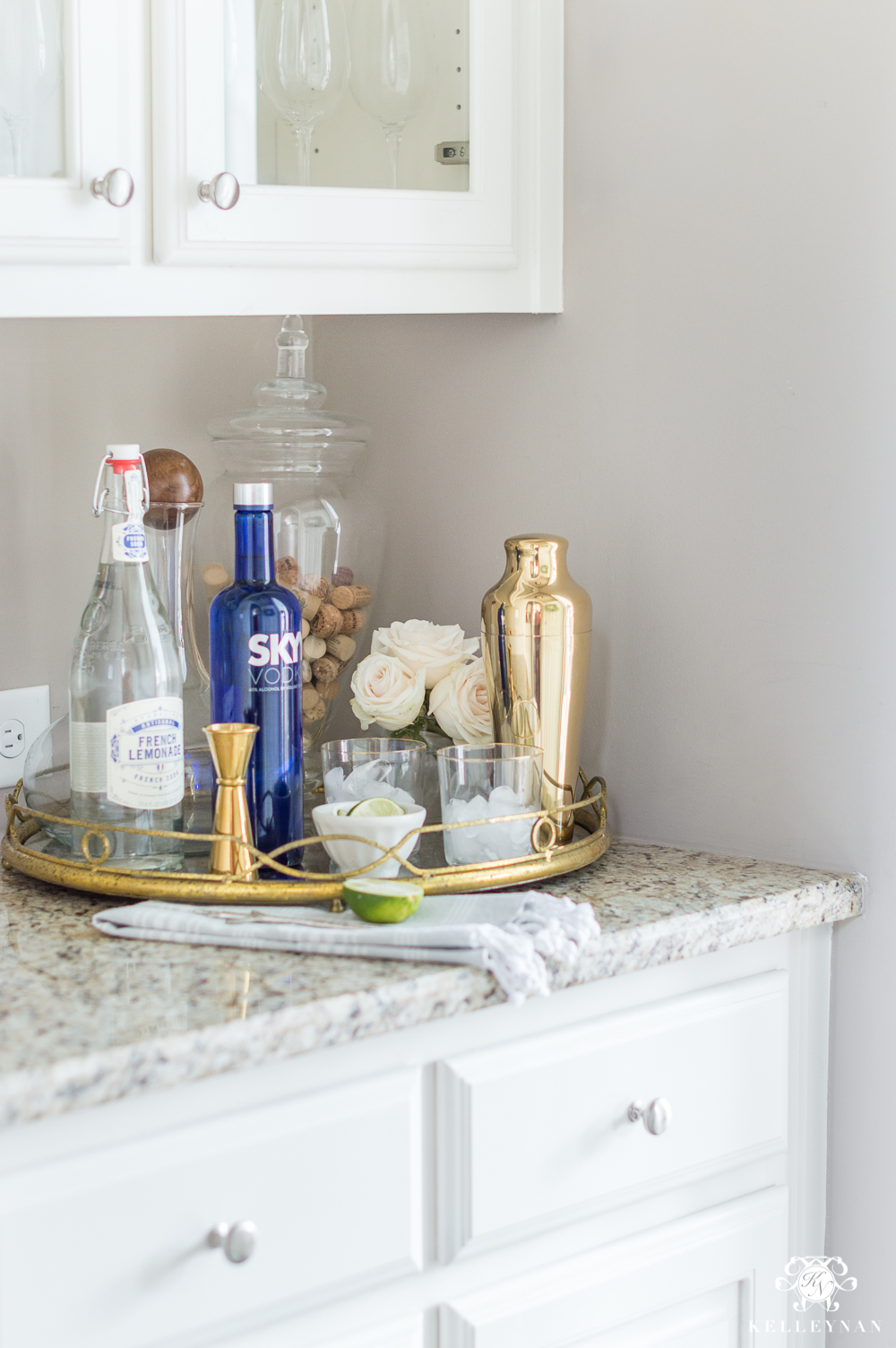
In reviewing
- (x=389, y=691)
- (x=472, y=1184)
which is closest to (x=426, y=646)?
(x=389, y=691)

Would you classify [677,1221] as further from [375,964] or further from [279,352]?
[279,352]

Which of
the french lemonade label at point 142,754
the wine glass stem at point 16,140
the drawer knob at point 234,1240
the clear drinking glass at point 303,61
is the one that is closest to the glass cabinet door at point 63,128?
the wine glass stem at point 16,140

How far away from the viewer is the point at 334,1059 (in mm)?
845

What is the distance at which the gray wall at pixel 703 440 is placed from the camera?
107 cm

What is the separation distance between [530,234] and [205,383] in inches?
15.6

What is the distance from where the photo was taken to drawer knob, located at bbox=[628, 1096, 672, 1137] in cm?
98

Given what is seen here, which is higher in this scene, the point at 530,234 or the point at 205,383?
the point at 530,234

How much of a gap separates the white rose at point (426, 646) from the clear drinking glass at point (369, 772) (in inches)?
5.1

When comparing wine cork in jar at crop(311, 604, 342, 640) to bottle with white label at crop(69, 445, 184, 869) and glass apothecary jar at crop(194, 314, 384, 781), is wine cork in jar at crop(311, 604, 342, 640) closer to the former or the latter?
glass apothecary jar at crop(194, 314, 384, 781)

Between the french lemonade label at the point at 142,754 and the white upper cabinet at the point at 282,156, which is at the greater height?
the white upper cabinet at the point at 282,156

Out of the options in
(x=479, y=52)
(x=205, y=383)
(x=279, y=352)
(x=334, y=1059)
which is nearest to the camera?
(x=334, y=1059)

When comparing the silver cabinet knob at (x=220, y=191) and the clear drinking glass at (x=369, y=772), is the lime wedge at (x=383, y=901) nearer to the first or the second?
the clear drinking glass at (x=369, y=772)

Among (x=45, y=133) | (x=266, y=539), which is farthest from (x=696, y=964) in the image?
(x=45, y=133)

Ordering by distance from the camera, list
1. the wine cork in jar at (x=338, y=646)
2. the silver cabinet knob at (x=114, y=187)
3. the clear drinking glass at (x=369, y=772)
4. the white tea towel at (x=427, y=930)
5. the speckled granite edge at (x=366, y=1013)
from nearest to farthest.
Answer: the speckled granite edge at (x=366, y=1013) → the white tea towel at (x=427, y=930) → the silver cabinet knob at (x=114, y=187) → the clear drinking glass at (x=369, y=772) → the wine cork in jar at (x=338, y=646)
